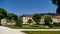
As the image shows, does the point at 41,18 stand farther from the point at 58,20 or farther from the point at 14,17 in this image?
the point at 14,17

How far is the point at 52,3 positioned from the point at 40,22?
15203 mm

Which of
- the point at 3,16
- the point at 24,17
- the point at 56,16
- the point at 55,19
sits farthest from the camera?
the point at 24,17

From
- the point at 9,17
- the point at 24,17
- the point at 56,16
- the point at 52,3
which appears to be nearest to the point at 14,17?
the point at 9,17

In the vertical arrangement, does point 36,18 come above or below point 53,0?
below

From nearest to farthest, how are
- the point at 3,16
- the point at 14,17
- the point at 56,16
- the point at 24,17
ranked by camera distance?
the point at 56,16
the point at 3,16
the point at 14,17
the point at 24,17

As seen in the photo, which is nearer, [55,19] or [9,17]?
[55,19]

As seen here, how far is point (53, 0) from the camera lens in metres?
38.6

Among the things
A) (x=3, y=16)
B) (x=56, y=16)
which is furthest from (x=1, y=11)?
Answer: (x=56, y=16)

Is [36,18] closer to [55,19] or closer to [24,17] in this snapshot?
[55,19]

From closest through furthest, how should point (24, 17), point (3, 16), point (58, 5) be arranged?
point (58, 5) < point (3, 16) < point (24, 17)

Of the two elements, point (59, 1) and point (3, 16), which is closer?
point (59, 1)

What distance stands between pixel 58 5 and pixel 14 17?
94.9 ft

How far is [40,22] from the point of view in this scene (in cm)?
5319

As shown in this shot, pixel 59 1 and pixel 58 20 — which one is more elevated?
pixel 59 1
